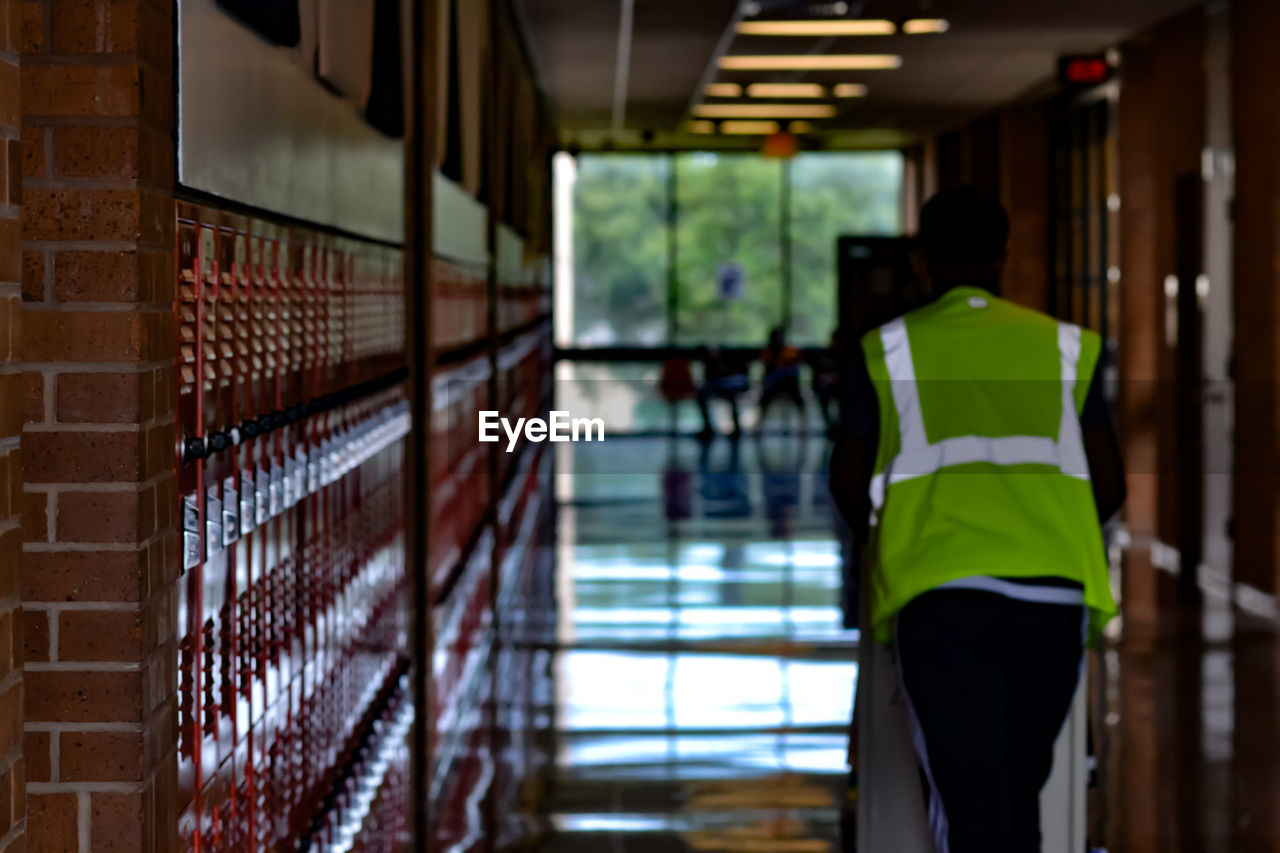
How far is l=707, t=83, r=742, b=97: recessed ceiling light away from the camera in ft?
44.5

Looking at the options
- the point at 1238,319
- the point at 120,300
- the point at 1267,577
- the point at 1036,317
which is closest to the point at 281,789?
the point at 120,300

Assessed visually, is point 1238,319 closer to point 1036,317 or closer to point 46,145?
point 1036,317

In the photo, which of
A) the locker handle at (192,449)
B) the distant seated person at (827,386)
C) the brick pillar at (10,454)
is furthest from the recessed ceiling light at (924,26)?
the brick pillar at (10,454)

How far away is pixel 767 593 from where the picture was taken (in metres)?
7.56

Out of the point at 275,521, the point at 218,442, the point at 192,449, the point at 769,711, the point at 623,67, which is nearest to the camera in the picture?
the point at 192,449

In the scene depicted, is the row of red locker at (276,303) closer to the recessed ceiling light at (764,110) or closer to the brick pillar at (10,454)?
the brick pillar at (10,454)

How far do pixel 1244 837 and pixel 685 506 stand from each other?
24.4 feet

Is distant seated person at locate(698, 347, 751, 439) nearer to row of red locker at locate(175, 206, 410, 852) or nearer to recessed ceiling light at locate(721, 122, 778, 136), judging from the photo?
recessed ceiling light at locate(721, 122, 778, 136)

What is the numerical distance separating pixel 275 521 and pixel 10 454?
98cm

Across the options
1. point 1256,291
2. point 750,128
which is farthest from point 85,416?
point 750,128

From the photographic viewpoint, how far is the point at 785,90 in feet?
45.8

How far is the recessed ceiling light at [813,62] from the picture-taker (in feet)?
38.9

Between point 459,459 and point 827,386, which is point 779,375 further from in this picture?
point 459,459

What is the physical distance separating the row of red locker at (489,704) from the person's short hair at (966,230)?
1951 millimetres
